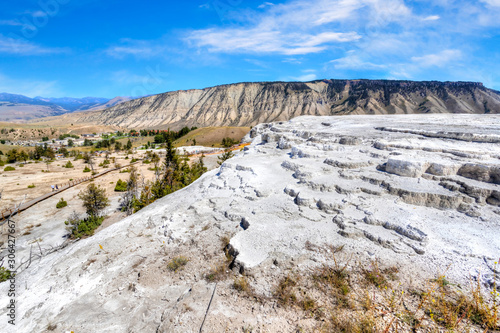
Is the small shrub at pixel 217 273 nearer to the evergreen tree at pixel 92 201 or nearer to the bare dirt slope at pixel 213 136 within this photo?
the evergreen tree at pixel 92 201

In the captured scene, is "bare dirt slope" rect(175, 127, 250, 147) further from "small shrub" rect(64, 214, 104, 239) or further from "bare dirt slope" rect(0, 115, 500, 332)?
"bare dirt slope" rect(0, 115, 500, 332)

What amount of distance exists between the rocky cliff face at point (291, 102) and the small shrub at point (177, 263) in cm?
12513

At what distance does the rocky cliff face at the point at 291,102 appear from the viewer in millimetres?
113475

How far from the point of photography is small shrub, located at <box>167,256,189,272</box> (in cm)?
530

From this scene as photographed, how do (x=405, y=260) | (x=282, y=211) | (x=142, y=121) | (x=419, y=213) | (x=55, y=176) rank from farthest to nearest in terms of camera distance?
(x=142, y=121) → (x=55, y=176) → (x=282, y=211) → (x=419, y=213) → (x=405, y=260)

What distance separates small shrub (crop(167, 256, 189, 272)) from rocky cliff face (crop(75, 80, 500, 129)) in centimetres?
12513

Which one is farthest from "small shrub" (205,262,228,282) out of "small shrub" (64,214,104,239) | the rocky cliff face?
the rocky cliff face

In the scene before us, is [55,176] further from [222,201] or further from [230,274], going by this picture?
[230,274]

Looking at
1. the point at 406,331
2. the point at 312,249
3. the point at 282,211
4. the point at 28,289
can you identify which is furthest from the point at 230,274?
the point at 28,289

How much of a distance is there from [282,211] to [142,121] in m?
172

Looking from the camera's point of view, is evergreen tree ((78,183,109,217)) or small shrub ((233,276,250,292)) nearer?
small shrub ((233,276,250,292))

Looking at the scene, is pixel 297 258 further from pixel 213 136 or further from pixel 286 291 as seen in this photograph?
pixel 213 136

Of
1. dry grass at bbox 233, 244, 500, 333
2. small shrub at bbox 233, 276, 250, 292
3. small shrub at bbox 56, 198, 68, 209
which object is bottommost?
small shrub at bbox 56, 198, 68, 209

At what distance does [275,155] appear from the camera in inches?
553
